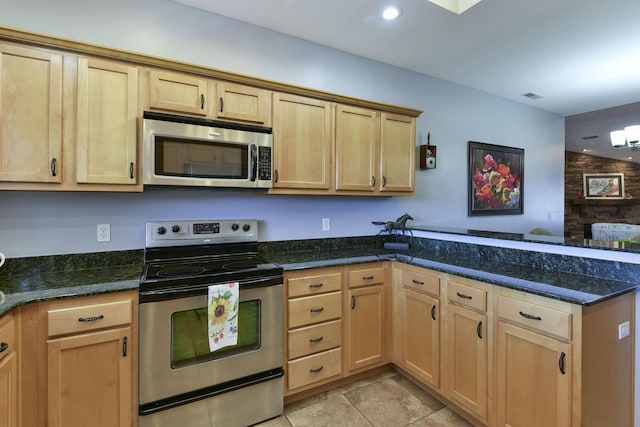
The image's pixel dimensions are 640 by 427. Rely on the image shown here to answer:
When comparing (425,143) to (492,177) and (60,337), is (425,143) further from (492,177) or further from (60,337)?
(60,337)

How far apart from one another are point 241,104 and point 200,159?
49 cm

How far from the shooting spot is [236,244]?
2391 mm

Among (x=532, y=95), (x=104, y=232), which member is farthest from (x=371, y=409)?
(x=532, y=95)

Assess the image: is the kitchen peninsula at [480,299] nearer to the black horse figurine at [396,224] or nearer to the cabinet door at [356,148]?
the black horse figurine at [396,224]

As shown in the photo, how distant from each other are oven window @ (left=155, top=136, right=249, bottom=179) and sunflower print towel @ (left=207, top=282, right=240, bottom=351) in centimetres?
74

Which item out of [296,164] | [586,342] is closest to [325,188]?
[296,164]

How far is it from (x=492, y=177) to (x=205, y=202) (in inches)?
138

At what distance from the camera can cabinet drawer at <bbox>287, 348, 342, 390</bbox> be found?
2.10 metres

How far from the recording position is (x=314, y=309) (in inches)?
85.2

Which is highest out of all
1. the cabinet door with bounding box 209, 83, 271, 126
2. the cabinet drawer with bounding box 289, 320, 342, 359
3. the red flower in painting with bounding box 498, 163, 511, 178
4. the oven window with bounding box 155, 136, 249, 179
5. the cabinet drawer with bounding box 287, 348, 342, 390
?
the cabinet door with bounding box 209, 83, 271, 126

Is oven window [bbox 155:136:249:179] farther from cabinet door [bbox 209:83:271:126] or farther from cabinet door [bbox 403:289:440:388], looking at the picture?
cabinet door [bbox 403:289:440:388]

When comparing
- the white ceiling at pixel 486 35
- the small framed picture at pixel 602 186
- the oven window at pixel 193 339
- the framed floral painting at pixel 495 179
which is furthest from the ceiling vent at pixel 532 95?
the small framed picture at pixel 602 186

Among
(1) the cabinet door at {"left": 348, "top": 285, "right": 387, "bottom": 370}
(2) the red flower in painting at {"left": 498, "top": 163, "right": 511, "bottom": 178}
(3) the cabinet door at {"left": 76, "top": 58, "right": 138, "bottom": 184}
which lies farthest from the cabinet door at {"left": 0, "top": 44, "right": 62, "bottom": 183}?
(2) the red flower in painting at {"left": 498, "top": 163, "right": 511, "bottom": 178}

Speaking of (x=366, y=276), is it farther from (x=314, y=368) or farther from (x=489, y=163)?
(x=489, y=163)
